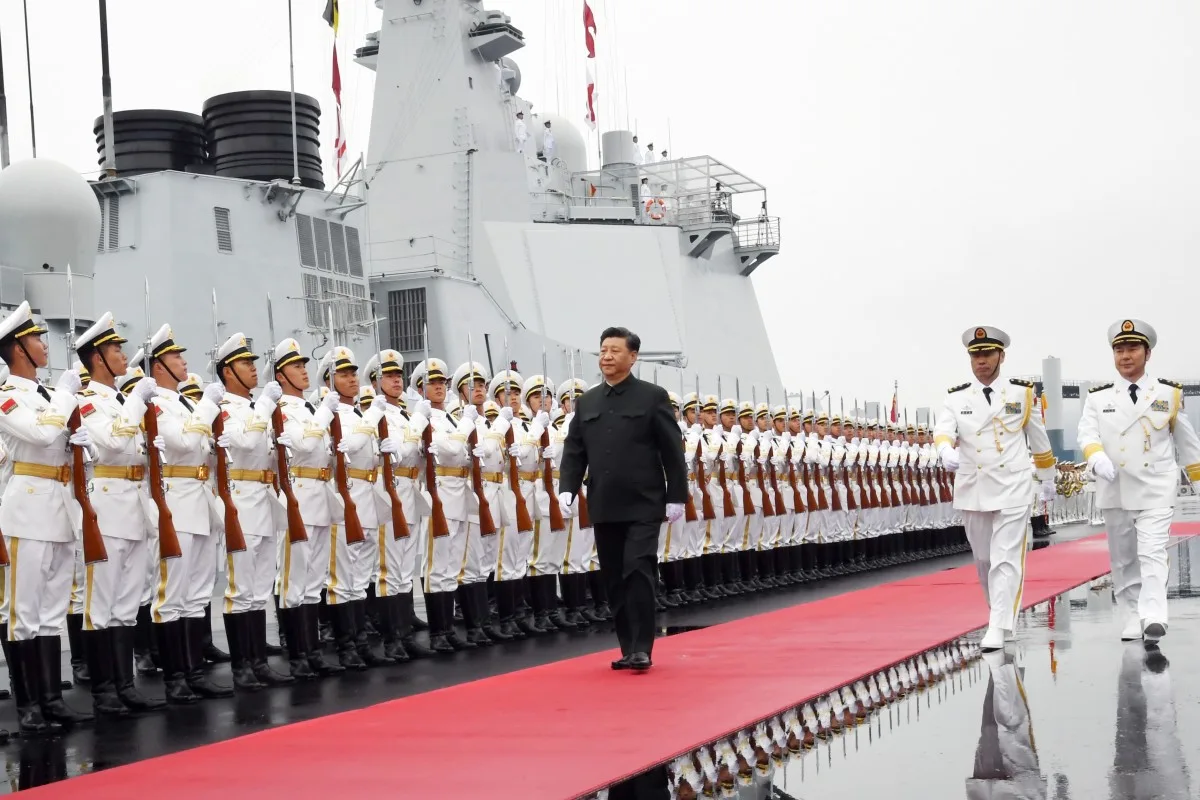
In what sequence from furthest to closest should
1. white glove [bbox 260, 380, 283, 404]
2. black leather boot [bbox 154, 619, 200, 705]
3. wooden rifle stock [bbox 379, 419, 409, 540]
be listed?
wooden rifle stock [bbox 379, 419, 409, 540], white glove [bbox 260, 380, 283, 404], black leather boot [bbox 154, 619, 200, 705]

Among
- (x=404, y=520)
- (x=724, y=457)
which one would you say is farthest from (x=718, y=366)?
(x=404, y=520)

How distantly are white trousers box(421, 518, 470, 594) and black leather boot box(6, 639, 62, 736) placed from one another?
9.79 ft

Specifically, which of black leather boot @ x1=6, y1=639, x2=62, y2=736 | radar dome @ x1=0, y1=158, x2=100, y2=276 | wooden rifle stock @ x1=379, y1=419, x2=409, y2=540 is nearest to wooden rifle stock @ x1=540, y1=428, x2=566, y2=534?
wooden rifle stock @ x1=379, y1=419, x2=409, y2=540

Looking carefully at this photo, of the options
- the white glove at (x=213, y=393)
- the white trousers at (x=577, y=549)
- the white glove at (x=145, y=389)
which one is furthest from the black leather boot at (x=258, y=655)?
the white trousers at (x=577, y=549)

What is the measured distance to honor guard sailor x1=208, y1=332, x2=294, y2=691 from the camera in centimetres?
755

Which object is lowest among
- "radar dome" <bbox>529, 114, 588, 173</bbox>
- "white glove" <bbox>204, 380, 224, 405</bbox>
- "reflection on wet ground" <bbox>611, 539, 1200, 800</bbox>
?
"reflection on wet ground" <bbox>611, 539, 1200, 800</bbox>

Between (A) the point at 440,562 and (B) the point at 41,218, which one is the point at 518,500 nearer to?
(A) the point at 440,562

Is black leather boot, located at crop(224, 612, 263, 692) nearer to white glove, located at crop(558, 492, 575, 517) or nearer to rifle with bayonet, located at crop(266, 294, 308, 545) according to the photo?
rifle with bayonet, located at crop(266, 294, 308, 545)

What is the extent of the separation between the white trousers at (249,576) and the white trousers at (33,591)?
1.15 metres

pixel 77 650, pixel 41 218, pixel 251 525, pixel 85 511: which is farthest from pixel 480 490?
pixel 41 218

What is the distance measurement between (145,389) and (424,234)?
2082 centimetres

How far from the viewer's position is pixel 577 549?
10.7 meters

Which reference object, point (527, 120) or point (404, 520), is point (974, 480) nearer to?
point (404, 520)

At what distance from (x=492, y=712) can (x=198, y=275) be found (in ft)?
46.3
